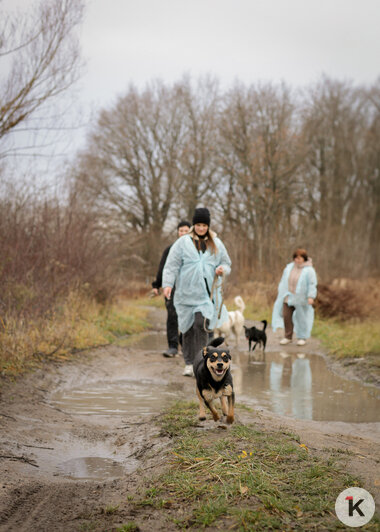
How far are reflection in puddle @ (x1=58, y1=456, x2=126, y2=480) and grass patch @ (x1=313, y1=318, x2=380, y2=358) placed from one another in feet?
22.9

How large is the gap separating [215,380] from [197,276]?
2952mm

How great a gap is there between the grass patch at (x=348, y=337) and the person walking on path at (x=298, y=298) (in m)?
0.68

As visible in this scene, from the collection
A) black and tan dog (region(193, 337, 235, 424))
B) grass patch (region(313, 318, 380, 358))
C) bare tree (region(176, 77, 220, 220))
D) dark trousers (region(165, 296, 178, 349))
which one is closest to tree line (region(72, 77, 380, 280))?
bare tree (region(176, 77, 220, 220))

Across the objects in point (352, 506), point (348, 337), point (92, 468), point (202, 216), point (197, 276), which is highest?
point (202, 216)

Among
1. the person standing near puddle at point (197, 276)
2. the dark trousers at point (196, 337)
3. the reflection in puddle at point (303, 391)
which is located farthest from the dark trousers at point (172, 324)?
the person standing near puddle at point (197, 276)

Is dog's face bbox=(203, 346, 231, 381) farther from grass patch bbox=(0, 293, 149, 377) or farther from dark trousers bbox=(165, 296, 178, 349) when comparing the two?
dark trousers bbox=(165, 296, 178, 349)

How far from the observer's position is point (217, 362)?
17.4 ft

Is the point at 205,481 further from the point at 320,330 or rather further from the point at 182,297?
the point at 320,330

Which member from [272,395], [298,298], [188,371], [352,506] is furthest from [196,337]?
[298,298]

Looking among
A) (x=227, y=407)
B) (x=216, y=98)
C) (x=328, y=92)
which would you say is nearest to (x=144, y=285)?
(x=216, y=98)

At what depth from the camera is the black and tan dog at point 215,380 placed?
5398 millimetres

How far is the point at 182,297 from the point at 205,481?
454 centimetres

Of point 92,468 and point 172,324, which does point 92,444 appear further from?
point 172,324

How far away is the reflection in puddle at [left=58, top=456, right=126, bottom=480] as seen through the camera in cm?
485
